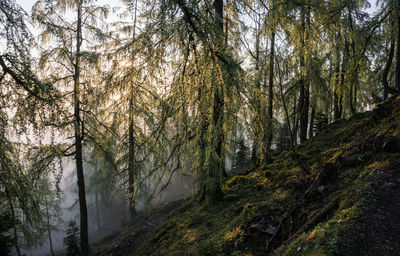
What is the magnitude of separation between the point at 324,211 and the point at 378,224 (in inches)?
24.0

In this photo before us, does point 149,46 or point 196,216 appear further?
point 196,216

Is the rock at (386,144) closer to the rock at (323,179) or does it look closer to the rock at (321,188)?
the rock at (323,179)

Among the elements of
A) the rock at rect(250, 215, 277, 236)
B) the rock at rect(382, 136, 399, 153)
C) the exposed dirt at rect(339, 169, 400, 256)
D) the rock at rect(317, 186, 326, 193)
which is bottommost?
the rock at rect(250, 215, 277, 236)

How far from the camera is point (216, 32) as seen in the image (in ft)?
6.83

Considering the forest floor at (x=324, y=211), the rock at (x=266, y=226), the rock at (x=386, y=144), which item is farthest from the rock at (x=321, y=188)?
the rock at (x=386, y=144)

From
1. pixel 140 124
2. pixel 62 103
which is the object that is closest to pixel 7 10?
pixel 62 103

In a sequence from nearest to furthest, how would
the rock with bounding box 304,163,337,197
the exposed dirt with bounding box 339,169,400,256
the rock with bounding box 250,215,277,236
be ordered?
the exposed dirt with bounding box 339,169,400,256
the rock with bounding box 250,215,277,236
the rock with bounding box 304,163,337,197

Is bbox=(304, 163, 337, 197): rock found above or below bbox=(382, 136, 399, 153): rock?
below

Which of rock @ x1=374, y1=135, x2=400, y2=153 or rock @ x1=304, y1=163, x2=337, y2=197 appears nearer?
rock @ x1=374, y1=135, x2=400, y2=153

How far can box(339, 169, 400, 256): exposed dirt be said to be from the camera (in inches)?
80.0

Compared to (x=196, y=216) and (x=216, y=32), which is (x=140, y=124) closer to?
(x=196, y=216)

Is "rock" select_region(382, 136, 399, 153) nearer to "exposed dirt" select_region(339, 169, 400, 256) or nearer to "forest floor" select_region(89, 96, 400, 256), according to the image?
"forest floor" select_region(89, 96, 400, 256)

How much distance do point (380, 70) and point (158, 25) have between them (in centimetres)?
1045

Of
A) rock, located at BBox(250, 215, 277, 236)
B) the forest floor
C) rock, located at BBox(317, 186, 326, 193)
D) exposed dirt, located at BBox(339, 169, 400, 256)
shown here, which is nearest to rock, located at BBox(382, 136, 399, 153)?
the forest floor
